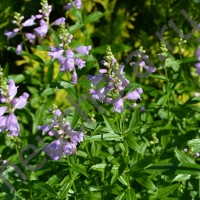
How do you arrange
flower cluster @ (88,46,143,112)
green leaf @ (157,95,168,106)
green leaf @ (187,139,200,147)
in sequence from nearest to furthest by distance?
flower cluster @ (88,46,143,112)
green leaf @ (187,139,200,147)
green leaf @ (157,95,168,106)

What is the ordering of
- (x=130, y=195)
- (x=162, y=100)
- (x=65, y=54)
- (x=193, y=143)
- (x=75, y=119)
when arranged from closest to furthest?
(x=193, y=143) → (x=130, y=195) → (x=65, y=54) → (x=75, y=119) → (x=162, y=100)

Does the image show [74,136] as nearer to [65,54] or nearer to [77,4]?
[65,54]

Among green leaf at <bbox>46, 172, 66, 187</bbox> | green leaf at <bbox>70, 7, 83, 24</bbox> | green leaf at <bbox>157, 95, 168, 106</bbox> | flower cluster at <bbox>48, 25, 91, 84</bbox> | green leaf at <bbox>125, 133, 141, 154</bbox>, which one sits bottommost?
green leaf at <bbox>46, 172, 66, 187</bbox>

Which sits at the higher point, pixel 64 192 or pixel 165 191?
pixel 64 192

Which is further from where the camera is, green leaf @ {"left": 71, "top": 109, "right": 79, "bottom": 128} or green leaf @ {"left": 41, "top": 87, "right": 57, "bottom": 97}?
green leaf @ {"left": 41, "top": 87, "right": 57, "bottom": 97}

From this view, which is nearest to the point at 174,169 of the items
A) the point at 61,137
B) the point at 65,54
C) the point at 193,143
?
the point at 193,143

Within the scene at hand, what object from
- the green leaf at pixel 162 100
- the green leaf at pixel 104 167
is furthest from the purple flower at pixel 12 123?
the green leaf at pixel 162 100

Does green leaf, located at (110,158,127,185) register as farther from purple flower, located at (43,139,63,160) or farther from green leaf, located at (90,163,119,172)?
purple flower, located at (43,139,63,160)

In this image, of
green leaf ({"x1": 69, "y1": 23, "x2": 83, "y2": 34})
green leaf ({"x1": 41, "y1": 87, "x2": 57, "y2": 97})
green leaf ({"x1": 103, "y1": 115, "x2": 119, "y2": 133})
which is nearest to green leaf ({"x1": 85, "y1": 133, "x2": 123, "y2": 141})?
green leaf ({"x1": 103, "y1": 115, "x2": 119, "y2": 133})

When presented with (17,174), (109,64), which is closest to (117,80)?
(109,64)

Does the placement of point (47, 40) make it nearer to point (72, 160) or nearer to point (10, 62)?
point (10, 62)

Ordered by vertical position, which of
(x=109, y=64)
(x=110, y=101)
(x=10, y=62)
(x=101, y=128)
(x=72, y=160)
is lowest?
(x=10, y=62)

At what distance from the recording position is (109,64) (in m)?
3.03

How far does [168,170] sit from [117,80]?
0.72 meters
